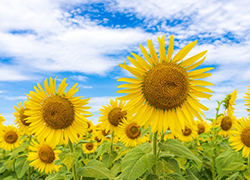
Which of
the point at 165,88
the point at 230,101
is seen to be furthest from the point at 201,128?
the point at 165,88

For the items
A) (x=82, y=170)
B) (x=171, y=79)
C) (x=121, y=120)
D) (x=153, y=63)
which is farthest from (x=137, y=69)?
(x=121, y=120)

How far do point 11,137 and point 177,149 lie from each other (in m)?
6.54

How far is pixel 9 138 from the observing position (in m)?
7.55

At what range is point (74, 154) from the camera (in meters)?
3.75

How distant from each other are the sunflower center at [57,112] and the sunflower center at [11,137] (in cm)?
427

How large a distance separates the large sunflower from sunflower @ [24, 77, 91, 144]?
1333mm

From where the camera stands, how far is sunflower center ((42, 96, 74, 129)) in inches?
156

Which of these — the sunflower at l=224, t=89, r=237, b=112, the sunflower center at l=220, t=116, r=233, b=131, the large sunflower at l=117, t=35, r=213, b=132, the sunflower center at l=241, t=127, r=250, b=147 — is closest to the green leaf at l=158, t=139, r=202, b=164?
the large sunflower at l=117, t=35, r=213, b=132

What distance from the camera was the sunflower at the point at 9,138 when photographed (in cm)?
750

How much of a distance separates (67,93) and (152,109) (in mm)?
1672

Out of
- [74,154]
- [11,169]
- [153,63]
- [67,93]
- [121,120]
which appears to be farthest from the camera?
[11,169]

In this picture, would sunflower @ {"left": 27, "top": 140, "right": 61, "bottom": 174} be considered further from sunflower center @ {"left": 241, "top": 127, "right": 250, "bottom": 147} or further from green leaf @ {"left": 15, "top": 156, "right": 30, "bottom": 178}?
sunflower center @ {"left": 241, "top": 127, "right": 250, "bottom": 147}

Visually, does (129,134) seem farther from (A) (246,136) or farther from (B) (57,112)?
(A) (246,136)

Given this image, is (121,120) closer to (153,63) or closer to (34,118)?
(34,118)
